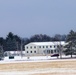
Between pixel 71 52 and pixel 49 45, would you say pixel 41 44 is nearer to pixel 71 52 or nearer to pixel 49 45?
pixel 49 45

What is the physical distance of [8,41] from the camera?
158125 mm

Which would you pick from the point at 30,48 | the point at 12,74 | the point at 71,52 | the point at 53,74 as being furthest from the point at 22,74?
the point at 30,48

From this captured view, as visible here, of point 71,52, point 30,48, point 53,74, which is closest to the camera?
point 53,74

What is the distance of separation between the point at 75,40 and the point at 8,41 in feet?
250

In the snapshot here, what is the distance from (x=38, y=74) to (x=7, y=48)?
5191 inches

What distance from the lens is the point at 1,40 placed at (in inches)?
6403

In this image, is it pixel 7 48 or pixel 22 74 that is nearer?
pixel 22 74

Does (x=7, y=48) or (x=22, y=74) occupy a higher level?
(x=7, y=48)

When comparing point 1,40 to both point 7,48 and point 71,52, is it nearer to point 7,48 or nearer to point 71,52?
point 7,48

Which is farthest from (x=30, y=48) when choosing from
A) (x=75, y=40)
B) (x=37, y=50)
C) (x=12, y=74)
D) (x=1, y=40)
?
(x=12, y=74)

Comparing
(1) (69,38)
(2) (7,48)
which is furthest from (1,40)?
(1) (69,38)

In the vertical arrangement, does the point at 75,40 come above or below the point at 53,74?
above

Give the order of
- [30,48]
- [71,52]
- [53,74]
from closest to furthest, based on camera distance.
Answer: [53,74] < [71,52] < [30,48]

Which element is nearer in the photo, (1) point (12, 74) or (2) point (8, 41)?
(1) point (12, 74)
